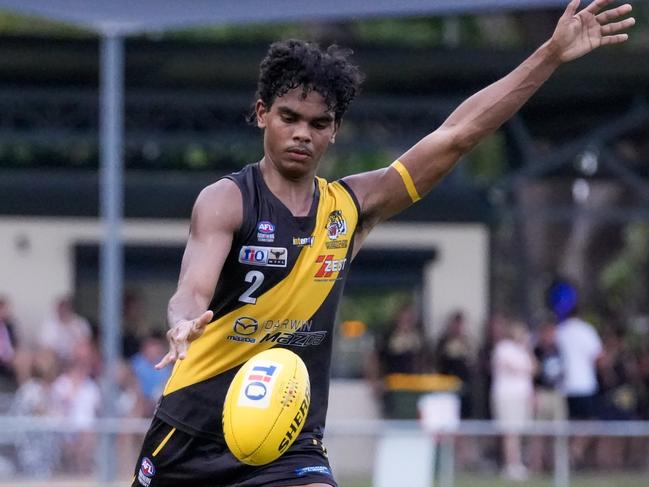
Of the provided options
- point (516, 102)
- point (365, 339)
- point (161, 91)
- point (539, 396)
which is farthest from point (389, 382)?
point (516, 102)

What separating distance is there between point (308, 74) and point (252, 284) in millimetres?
818

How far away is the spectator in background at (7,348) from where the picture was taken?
17.2 metres

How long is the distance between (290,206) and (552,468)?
929 cm

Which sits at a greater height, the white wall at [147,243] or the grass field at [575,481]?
the white wall at [147,243]

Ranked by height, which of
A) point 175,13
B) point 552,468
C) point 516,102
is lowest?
point 552,468

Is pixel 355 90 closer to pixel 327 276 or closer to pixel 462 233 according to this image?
pixel 327 276

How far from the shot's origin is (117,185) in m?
16.3

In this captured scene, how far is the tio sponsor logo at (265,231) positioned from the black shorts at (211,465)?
2.54ft

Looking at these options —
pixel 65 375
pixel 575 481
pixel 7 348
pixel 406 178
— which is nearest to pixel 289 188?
pixel 406 178

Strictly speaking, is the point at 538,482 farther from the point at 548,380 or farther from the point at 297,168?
the point at 297,168

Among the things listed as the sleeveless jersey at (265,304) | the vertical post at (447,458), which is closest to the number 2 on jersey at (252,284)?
the sleeveless jersey at (265,304)

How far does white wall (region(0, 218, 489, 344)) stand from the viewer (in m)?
20.4

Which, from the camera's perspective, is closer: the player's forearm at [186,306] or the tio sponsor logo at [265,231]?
the player's forearm at [186,306]

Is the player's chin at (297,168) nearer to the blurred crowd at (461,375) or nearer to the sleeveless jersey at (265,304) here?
the sleeveless jersey at (265,304)
